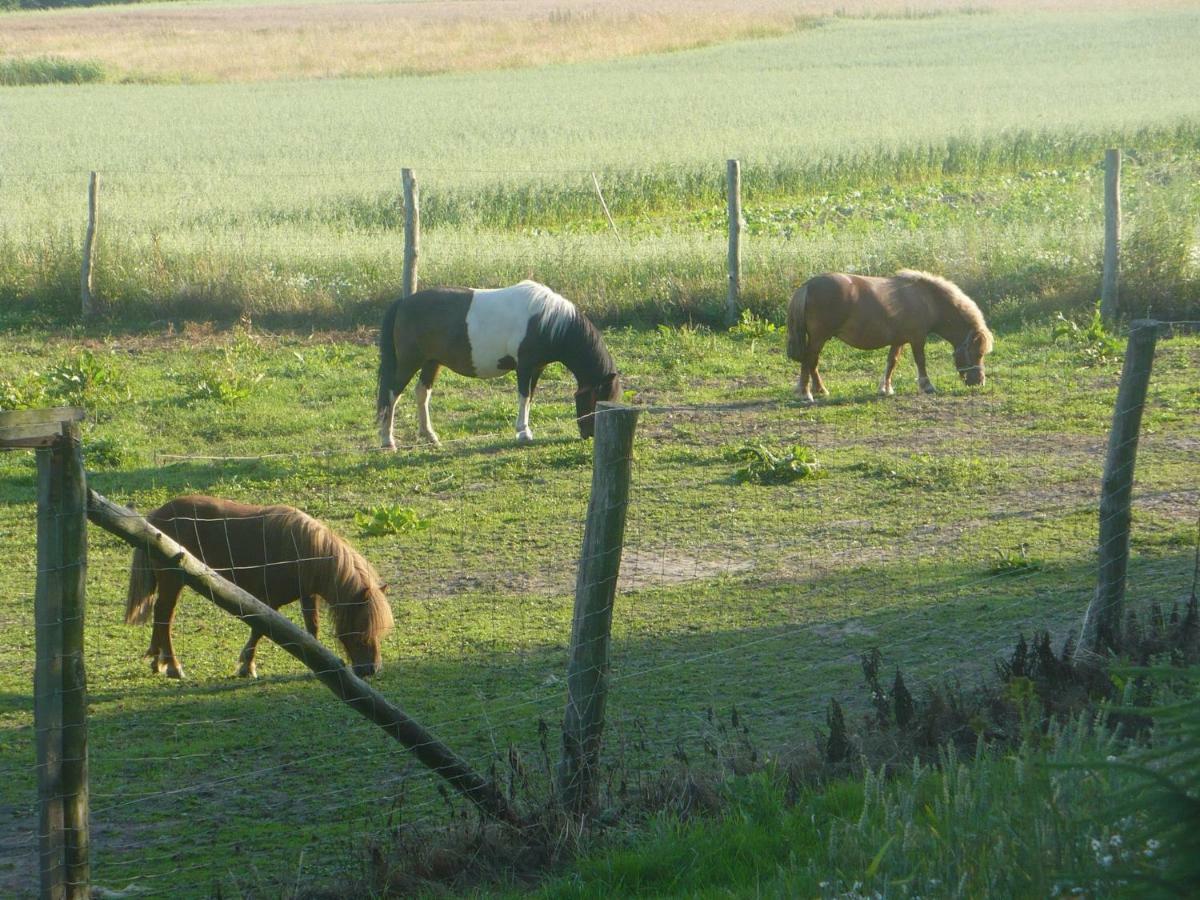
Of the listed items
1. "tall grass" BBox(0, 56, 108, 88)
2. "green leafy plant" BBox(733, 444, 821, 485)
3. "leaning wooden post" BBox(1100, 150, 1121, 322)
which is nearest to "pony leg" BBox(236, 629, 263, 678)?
"green leafy plant" BBox(733, 444, 821, 485)

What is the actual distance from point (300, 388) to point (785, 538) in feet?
21.3

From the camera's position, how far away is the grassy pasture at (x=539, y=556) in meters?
5.68

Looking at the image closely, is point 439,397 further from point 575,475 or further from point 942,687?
point 942,687

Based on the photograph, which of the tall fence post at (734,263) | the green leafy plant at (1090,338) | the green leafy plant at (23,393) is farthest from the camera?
the tall fence post at (734,263)

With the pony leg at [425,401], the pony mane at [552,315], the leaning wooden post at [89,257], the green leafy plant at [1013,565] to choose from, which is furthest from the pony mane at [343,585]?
the leaning wooden post at [89,257]

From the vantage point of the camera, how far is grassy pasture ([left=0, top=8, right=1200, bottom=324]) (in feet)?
54.3

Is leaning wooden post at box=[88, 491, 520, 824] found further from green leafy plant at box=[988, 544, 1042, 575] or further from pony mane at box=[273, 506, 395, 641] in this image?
green leafy plant at box=[988, 544, 1042, 575]

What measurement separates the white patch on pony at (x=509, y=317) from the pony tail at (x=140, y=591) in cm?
527

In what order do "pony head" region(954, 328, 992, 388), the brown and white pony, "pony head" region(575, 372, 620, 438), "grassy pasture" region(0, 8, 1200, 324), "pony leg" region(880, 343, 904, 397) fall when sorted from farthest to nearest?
1. "grassy pasture" region(0, 8, 1200, 324)
2. "pony head" region(954, 328, 992, 388)
3. "pony leg" region(880, 343, 904, 397)
4. the brown and white pony
5. "pony head" region(575, 372, 620, 438)

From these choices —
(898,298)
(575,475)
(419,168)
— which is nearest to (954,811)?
(575,475)

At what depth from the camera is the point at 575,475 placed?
10.8m

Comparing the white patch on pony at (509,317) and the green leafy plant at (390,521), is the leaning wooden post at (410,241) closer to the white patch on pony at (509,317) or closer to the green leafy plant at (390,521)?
the white patch on pony at (509,317)

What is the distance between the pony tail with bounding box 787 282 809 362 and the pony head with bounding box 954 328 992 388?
1.63 meters

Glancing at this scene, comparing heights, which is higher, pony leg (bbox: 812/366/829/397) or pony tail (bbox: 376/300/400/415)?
pony tail (bbox: 376/300/400/415)
